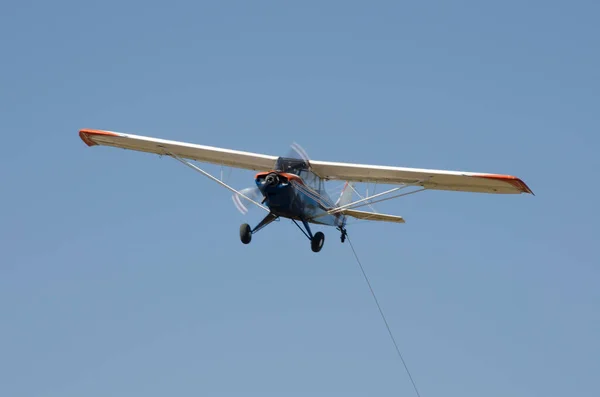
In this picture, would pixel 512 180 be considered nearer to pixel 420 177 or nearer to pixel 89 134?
pixel 420 177

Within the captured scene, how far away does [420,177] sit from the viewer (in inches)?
1328

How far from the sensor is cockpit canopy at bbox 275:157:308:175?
33.1 metres

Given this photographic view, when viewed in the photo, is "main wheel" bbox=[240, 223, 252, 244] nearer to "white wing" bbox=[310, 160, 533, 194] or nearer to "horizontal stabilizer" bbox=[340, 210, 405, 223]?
"white wing" bbox=[310, 160, 533, 194]

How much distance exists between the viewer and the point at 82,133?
37.1 metres

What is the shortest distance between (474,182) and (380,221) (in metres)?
3.97

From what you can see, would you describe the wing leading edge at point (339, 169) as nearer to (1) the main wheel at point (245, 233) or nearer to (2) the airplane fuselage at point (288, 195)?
(2) the airplane fuselage at point (288, 195)

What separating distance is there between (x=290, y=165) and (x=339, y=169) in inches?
63.9

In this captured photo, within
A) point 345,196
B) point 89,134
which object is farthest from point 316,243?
point 89,134

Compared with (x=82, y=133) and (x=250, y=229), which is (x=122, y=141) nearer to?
(x=82, y=133)

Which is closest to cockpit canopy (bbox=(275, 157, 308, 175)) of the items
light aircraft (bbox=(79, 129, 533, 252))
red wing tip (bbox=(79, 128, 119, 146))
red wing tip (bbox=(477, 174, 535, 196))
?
light aircraft (bbox=(79, 129, 533, 252))

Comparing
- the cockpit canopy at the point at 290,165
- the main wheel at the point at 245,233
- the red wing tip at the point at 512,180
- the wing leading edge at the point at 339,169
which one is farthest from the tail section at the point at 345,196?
the red wing tip at the point at 512,180

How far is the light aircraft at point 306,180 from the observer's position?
32.3 meters

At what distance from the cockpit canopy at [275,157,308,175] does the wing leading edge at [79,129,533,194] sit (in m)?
0.54

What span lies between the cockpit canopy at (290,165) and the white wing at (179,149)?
143 cm
